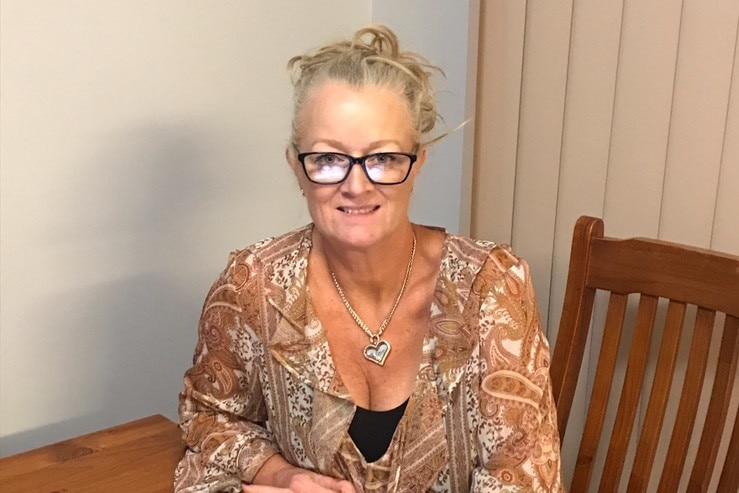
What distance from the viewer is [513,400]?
1094mm

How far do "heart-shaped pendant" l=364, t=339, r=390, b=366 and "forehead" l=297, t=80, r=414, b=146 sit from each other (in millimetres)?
312

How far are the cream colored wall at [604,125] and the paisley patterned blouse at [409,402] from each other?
1.23 feet

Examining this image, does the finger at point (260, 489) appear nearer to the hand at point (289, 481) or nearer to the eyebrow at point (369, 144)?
the hand at point (289, 481)

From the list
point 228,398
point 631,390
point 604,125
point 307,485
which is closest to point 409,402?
point 307,485

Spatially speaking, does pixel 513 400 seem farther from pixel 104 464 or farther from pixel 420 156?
pixel 104 464

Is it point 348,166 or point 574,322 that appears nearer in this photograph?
point 348,166

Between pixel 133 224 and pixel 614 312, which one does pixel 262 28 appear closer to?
pixel 133 224

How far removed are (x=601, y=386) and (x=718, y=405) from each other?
0.20 m

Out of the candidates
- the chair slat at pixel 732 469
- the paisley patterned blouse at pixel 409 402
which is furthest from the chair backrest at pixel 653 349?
the paisley patterned blouse at pixel 409 402

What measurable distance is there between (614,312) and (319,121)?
604mm

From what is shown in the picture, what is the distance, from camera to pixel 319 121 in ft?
3.65

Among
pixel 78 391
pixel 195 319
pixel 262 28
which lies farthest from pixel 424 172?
pixel 78 391

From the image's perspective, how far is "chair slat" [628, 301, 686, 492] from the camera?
1.25m

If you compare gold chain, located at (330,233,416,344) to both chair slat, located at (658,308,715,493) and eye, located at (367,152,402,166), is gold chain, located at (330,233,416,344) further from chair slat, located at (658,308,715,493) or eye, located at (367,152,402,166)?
chair slat, located at (658,308,715,493)
